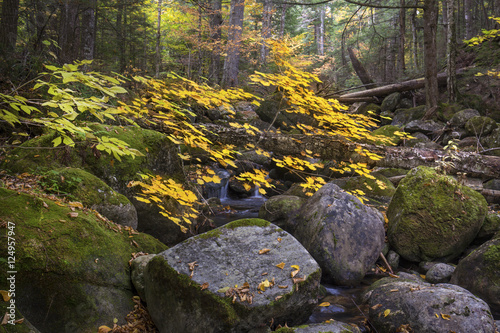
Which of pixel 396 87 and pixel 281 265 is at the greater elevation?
pixel 396 87

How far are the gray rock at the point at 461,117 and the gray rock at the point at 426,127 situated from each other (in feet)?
0.98

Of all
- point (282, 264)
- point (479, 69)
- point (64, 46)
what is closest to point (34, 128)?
point (282, 264)

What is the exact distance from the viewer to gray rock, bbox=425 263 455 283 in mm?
4117

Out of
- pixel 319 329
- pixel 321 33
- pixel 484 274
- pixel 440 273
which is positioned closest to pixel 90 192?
pixel 319 329

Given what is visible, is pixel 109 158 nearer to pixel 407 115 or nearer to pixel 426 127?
pixel 426 127

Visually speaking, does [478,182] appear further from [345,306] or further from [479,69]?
[479,69]

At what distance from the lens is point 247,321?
250 cm

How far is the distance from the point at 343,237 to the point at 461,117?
7628mm

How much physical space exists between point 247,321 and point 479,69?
521 inches

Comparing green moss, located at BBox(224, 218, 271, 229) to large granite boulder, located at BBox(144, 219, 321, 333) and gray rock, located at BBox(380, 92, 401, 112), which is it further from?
gray rock, located at BBox(380, 92, 401, 112)

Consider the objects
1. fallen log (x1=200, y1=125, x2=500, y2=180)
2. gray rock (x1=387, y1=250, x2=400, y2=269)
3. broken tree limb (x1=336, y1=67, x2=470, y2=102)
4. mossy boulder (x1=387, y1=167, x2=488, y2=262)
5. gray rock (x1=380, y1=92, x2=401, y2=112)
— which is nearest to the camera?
mossy boulder (x1=387, y1=167, x2=488, y2=262)

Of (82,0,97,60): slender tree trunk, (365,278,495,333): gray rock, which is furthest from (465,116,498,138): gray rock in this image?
(82,0,97,60): slender tree trunk

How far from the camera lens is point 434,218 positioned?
469 cm

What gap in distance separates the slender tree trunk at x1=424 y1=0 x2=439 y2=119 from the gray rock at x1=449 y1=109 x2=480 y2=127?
2.05 feet
